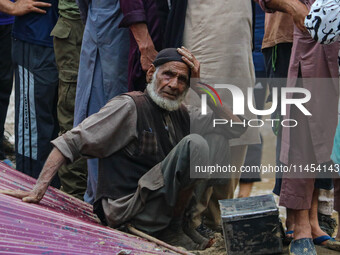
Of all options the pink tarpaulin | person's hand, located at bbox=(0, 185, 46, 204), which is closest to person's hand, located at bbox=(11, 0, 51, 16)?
the pink tarpaulin

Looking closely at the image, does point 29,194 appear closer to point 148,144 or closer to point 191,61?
point 148,144

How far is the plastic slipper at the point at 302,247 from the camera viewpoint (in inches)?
178

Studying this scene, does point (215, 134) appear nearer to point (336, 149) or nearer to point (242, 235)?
point (242, 235)

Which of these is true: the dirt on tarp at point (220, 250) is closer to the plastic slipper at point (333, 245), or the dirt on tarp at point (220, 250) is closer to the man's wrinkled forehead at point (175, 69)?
the plastic slipper at point (333, 245)

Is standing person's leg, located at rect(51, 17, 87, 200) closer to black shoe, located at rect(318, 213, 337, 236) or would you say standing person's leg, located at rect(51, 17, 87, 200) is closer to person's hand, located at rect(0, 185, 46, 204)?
person's hand, located at rect(0, 185, 46, 204)

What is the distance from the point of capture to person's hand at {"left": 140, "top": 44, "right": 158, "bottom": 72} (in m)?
4.95

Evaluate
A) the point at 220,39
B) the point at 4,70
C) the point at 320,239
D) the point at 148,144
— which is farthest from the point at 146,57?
the point at 4,70

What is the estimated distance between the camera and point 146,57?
16.3 ft

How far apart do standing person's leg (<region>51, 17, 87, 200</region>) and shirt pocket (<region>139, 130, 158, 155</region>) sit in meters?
1.13

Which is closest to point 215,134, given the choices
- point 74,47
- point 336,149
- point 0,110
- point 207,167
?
point 207,167

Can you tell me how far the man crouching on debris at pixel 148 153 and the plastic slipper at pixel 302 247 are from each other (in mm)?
513

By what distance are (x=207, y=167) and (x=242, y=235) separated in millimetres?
435

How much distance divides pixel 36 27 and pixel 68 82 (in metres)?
0.51

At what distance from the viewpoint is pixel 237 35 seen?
5.07m
